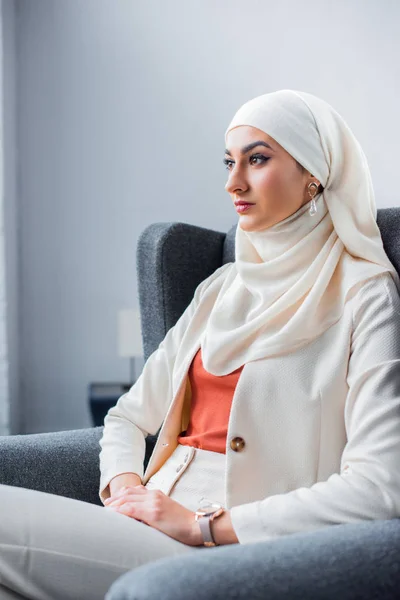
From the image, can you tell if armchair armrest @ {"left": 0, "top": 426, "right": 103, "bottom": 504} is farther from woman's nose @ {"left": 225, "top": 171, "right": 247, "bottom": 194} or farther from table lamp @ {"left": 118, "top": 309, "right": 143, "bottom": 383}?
table lamp @ {"left": 118, "top": 309, "right": 143, "bottom": 383}

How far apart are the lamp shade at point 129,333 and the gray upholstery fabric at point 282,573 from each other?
230cm

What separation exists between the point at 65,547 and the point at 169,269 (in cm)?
86

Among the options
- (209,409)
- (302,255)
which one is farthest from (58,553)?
(302,255)

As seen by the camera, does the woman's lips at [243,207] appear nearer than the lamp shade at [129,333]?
Yes

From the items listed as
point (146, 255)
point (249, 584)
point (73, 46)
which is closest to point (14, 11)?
point (73, 46)

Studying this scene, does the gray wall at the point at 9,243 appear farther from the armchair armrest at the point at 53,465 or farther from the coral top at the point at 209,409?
the coral top at the point at 209,409

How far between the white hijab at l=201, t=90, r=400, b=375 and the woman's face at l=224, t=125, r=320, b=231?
0.02 meters

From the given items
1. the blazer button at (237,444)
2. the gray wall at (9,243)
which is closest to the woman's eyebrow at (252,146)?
the blazer button at (237,444)

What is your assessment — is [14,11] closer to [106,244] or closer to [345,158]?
[106,244]

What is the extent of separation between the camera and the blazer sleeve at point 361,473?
1211 mm

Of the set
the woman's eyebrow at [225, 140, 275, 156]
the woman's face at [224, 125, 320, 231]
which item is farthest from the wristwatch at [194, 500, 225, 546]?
the woman's eyebrow at [225, 140, 275, 156]

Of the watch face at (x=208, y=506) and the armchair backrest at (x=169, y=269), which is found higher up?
the armchair backrest at (x=169, y=269)

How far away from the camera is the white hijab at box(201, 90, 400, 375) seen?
1.46m

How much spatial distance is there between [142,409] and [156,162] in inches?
74.9
